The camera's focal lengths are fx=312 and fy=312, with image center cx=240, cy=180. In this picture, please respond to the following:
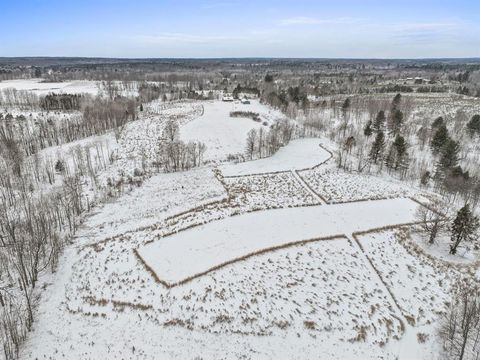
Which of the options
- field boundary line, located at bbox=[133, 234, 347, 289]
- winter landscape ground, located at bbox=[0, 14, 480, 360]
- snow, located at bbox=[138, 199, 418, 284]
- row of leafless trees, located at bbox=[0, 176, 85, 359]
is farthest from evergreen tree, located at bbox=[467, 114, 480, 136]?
row of leafless trees, located at bbox=[0, 176, 85, 359]

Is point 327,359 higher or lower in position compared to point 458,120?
lower

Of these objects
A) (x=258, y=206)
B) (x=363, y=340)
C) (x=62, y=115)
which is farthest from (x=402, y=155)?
(x=62, y=115)

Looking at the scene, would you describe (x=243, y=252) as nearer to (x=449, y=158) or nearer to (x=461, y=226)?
(x=461, y=226)

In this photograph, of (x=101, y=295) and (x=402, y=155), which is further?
(x=402, y=155)

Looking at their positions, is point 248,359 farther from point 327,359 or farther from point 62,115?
point 62,115

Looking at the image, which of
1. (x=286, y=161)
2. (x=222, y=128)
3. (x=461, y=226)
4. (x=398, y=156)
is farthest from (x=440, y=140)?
(x=222, y=128)

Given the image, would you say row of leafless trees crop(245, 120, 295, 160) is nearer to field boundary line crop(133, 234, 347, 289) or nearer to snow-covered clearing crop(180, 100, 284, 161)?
snow-covered clearing crop(180, 100, 284, 161)
